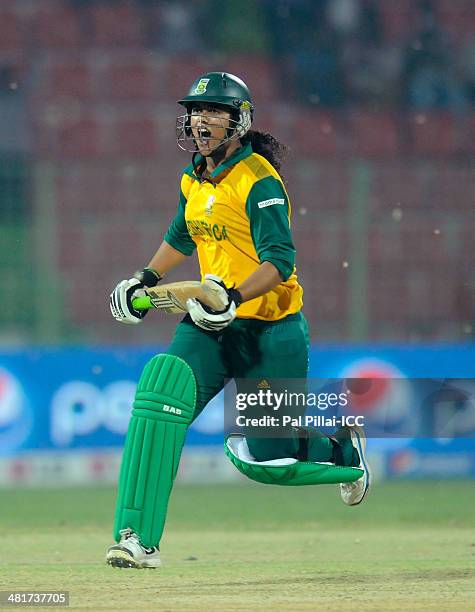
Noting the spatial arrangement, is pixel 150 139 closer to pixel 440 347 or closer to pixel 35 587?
pixel 440 347

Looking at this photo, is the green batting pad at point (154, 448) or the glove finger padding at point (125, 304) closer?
the green batting pad at point (154, 448)

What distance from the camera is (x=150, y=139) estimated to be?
1103 centimetres

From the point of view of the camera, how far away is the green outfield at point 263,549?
3916 millimetres

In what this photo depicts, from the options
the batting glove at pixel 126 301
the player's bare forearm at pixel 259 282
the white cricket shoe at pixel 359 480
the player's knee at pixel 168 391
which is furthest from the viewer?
the white cricket shoe at pixel 359 480

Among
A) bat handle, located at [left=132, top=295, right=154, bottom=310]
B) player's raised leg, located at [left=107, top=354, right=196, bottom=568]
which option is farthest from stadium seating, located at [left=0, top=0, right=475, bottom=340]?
player's raised leg, located at [left=107, top=354, right=196, bottom=568]

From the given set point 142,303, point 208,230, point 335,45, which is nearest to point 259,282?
point 208,230

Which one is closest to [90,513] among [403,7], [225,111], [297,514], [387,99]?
[297,514]

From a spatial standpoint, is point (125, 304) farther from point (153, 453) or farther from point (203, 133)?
point (203, 133)

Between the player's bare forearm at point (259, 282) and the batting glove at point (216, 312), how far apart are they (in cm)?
4

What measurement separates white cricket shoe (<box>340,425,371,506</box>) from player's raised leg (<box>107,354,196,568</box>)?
0.78 meters

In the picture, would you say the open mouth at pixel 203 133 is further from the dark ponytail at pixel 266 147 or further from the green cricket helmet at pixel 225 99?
the dark ponytail at pixel 266 147

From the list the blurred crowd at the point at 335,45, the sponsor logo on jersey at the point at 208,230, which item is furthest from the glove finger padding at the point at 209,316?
the blurred crowd at the point at 335,45

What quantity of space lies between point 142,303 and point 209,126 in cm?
59

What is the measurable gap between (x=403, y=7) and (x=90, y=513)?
676 cm
